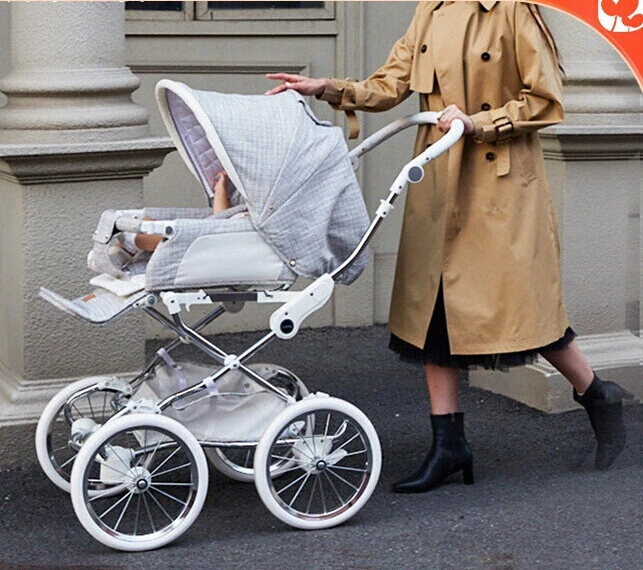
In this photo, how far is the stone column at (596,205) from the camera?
19.1 feet

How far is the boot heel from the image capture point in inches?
192

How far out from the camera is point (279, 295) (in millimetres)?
4355

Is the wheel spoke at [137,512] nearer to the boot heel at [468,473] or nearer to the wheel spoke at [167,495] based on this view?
the wheel spoke at [167,495]

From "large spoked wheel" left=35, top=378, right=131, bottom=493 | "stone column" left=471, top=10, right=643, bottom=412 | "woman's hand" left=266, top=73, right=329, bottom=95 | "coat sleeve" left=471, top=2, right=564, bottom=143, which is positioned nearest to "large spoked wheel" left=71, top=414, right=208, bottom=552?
"large spoked wheel" left=35, top=378, right=131, bottom=493

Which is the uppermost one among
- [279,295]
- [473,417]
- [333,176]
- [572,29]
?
[572,29]

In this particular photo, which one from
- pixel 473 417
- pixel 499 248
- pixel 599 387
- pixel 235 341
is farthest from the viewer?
pixel 235 341

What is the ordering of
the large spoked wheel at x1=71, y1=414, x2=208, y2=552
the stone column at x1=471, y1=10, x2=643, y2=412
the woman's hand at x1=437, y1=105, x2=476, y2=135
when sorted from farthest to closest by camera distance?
1. the stone column at x1=471, y1=10, x2=643, y2=412
2. the woman's hand at x1=437, y1=105, x2=476, y2=135
3. the large spoked wheel at x1=71, y1=414, x2=208, y2=552

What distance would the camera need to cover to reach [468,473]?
491 centimetres

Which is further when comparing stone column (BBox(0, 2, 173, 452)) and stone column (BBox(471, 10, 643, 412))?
stone column (BBox(471, 10, 643, 412))

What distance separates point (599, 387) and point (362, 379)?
5.37ft

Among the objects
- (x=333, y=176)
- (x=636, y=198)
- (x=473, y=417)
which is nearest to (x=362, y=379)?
(x=473, y=417)

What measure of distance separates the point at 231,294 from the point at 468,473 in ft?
3.71

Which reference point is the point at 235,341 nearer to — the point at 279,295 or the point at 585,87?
the point at 585,87

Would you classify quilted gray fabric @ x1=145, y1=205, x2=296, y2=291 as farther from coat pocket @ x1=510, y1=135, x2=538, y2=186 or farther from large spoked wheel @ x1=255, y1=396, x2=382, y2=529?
coat pocket @ x1=510, y1=135, x2=538, y2=186
